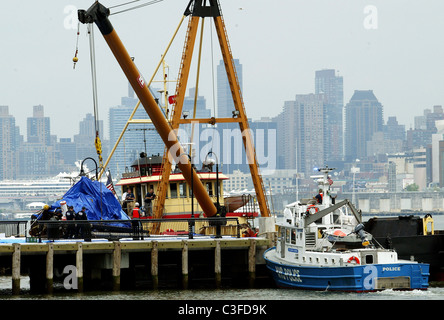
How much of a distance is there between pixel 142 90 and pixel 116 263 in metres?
9.23

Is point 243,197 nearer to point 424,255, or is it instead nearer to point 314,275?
point 424,255

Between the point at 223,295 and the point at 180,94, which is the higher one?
the point at 180,94

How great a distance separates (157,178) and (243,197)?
537 cm

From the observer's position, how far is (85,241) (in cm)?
3841

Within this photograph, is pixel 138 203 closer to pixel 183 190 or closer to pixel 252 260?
pixel 183 190

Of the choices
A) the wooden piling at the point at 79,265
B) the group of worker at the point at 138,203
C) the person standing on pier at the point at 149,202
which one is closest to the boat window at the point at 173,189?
the group of worker at the point at 138,203

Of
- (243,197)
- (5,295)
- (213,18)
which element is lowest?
(5,295)

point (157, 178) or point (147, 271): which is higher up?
point (157, 178)

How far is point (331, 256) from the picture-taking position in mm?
35750

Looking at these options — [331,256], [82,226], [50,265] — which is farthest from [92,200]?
[331,256]

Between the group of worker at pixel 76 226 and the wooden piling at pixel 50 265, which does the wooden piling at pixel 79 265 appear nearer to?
the wooden piling at pixel 50 265
